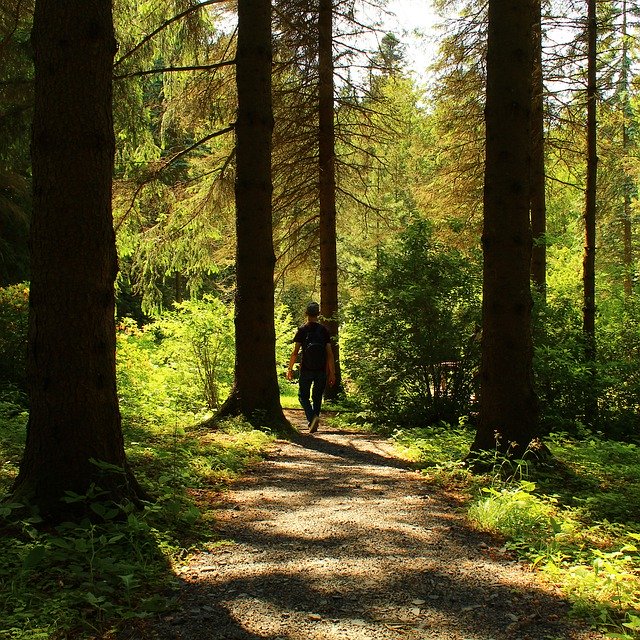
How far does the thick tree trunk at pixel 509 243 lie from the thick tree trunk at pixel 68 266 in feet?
12.4

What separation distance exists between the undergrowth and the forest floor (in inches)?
5.7

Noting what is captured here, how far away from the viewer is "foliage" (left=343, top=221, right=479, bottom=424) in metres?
9.44

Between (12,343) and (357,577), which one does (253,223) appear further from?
(357,577)

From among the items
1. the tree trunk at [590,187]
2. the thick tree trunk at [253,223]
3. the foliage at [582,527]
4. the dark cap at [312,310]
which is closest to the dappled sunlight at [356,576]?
the foliage at [582,527]

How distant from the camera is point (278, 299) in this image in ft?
55.6

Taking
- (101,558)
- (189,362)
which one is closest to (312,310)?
(189,362)

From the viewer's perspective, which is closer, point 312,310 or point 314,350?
point 314,350

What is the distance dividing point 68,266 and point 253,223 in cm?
488

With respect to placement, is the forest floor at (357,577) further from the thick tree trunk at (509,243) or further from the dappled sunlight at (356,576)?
the thick tree trunk at (509,243)

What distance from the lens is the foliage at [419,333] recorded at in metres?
9.44

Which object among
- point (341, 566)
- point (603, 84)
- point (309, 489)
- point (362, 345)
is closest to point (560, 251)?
point (603, 84)

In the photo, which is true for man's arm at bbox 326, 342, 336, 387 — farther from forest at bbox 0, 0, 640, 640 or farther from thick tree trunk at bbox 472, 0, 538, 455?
thick tree trunk at bbox 472, 0, 538, 455

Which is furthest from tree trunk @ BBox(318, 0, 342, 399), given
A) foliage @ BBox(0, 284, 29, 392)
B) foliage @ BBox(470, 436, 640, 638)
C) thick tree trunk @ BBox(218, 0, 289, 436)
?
foliage @ BBox(470, 436, 640, 638)

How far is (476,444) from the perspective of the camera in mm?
6156
